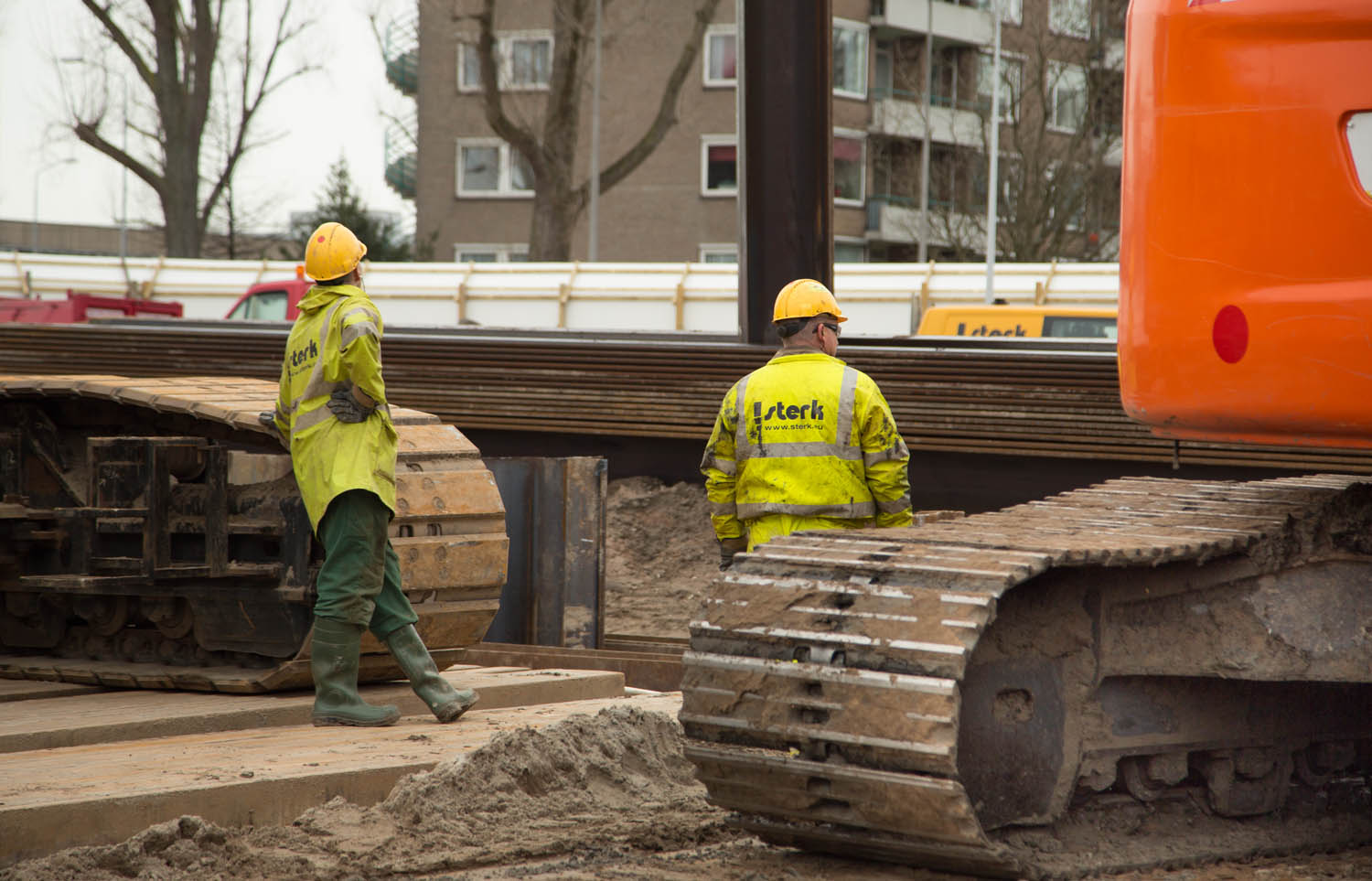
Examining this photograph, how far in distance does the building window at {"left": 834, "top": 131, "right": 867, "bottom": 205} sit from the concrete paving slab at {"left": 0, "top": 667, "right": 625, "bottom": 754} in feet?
121

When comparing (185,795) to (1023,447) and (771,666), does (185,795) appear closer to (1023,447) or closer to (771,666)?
(771,666)

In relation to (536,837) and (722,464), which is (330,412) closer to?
(722,464)

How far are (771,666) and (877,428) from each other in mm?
1399

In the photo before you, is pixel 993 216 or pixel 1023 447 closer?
pixel 1023 447

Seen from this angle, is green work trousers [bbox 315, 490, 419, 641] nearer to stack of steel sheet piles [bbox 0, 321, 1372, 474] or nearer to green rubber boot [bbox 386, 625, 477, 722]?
green rubber boot [bbox 386, 625, 477, 722]

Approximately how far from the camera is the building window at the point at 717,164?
1839 cm

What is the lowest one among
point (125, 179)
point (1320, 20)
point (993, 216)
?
point (1320, 20)

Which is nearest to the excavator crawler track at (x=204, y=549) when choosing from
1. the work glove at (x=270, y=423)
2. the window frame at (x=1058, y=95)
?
the work glove at (x=270, y=423)

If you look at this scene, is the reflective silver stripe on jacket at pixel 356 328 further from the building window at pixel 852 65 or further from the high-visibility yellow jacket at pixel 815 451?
the building window at pixel 852 65

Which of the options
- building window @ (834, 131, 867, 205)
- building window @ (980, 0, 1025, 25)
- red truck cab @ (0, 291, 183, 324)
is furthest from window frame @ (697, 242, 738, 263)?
building window @ (834, 131, 867, 205)

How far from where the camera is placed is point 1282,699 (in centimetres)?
537

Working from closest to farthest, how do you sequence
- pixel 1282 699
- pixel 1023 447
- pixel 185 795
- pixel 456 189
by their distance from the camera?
pixel 185 795
pixel 1282 699
pixel 1023 447
pixel 456 189

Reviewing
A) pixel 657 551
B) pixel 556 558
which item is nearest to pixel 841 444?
pixel 556 558

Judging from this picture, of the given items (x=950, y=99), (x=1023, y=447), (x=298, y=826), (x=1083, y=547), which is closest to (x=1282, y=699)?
(x=1083, y=547)
